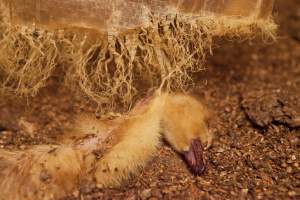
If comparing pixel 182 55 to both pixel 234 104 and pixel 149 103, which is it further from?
pixel 234 104

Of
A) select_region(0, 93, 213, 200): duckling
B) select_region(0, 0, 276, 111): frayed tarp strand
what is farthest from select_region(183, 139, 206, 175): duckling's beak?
select_region(0, 0, 276, 111): frayed tarp strand

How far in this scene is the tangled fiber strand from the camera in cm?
153

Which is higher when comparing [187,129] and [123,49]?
[123,49]

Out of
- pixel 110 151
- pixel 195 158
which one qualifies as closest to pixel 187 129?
pixel 195 158

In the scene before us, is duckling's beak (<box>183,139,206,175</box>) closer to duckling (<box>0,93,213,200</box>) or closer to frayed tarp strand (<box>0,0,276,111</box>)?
duckling (<box>0,93,213,200</box>)

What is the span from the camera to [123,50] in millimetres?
1563

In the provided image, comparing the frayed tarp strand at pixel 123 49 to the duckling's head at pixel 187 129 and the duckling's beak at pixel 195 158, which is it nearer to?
the duckling's head at pixel 187 129

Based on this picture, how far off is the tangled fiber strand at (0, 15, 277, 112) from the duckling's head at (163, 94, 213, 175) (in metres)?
0.06

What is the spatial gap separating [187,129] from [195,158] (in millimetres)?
93

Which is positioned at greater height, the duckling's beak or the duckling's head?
the duckling's head

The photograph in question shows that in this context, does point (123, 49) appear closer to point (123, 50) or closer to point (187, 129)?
point (123, 50)

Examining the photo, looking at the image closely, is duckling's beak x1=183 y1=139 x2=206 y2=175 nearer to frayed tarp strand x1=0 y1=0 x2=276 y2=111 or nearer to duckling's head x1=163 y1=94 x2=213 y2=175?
duckling's head x1=163 y1=94 x2=213 y2=175

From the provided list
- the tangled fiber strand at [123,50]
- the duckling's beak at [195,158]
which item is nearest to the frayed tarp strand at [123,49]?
the tangled fiber strand at [123,50]

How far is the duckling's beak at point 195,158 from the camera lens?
151 cm
